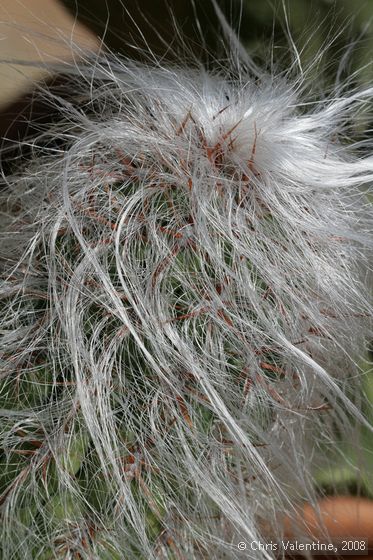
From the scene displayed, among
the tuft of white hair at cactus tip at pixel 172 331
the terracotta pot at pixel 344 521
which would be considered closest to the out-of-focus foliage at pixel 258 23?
the tuft of white hair at cactus tip at pixel 172 331

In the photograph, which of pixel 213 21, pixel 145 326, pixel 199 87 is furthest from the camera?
pixel 213 21

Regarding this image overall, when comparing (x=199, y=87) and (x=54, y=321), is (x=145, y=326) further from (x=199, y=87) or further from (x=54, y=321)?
(x=199, y=87)

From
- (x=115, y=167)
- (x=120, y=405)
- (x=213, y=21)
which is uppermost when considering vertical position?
(x=213, y=21)

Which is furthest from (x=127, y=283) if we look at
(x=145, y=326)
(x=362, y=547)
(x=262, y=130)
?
(x=362, y=547)

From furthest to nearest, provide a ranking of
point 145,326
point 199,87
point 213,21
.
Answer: point 213,21 < point 199,87 < point 145,326

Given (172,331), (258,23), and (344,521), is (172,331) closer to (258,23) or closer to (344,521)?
(344,521)

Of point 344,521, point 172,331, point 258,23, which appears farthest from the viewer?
point 258,23

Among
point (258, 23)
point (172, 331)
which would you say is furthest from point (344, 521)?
point (258, 23)

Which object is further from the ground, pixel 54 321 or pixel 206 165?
pixel 206 165
